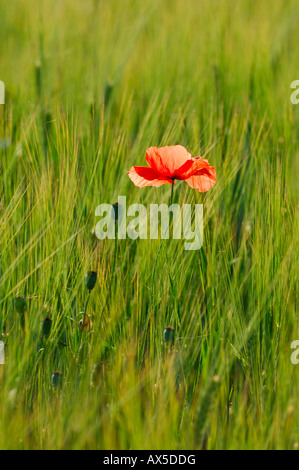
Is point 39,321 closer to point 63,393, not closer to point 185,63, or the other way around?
point 63,393

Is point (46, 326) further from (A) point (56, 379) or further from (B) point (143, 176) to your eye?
(B) point (143, 176)

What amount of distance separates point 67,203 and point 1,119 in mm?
400

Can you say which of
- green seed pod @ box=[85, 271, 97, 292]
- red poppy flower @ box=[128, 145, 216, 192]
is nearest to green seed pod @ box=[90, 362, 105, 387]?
green seed pod @ box=[85, 271, 97, 292]

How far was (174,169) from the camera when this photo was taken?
2.72ft

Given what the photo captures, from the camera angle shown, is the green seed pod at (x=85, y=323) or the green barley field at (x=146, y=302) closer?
the green barley field at (x=146, y=302)

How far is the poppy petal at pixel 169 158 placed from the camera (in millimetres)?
825

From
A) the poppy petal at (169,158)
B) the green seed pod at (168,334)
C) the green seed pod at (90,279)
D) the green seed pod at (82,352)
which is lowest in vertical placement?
the green seed pod at (82,352)

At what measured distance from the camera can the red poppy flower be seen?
32.4 inches

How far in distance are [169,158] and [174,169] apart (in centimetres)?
2

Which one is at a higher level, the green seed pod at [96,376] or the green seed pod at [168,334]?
the green seed pod at [168,334]

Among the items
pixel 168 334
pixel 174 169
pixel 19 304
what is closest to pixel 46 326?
pixel 19 304

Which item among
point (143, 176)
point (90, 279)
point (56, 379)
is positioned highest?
point (143, 176)

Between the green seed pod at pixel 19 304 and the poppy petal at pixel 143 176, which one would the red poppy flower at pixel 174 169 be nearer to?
the poppy petal at pixel 143 176

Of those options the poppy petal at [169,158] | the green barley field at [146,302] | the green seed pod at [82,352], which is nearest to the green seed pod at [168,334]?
the green barley field at [146,302]
